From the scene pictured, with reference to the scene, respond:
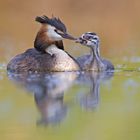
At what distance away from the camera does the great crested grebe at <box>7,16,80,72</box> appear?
40.0 feet

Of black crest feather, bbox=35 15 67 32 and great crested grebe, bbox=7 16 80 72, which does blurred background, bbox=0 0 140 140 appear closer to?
great crested grebe, bbox=7 16 80 72

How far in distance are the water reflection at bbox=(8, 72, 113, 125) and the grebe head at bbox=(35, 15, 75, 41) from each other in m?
0.80

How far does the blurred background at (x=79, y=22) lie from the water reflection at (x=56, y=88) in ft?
10.4

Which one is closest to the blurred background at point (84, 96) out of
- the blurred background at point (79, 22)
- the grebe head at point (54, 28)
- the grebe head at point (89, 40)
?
the blurred background at point (79, 22)

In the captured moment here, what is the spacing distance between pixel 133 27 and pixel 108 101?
10.5m

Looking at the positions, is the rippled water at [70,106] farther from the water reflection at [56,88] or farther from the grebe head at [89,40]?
the grebe head at [89,40]

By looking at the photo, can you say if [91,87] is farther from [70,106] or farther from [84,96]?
[70,106]

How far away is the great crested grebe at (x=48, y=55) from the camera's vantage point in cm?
1218

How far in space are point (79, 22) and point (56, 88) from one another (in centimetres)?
1051

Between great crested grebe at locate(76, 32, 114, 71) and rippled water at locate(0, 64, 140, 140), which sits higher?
great crested grebe at locate(76, 32, 114, 71)

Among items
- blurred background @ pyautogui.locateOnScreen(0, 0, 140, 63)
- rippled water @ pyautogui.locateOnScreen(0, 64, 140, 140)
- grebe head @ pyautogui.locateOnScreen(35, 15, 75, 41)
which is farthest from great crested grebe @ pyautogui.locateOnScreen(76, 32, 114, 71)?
blurred background @ pyautogui.locateOnScreen(0, 0, 140, 63)

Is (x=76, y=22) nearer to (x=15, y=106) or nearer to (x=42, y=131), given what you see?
(x=15, y=106)

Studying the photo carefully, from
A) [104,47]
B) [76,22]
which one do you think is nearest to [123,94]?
[104,47]

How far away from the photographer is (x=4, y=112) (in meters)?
8.28
